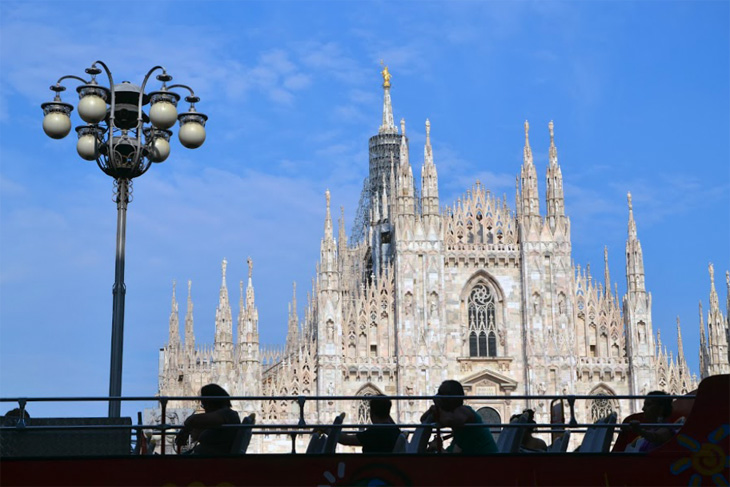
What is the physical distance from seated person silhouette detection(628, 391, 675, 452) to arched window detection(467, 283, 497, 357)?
113 feet

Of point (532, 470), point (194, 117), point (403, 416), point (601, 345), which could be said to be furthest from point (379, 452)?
point (601, 345)

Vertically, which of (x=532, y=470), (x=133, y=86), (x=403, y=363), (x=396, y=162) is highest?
(x=396, y=162)

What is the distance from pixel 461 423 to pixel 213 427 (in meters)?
2.11

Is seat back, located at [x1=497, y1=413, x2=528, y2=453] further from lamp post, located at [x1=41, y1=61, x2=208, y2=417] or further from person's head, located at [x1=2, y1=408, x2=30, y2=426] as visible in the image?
lamp post, located at [x1=41, y1=61, x2=208, y2=417]

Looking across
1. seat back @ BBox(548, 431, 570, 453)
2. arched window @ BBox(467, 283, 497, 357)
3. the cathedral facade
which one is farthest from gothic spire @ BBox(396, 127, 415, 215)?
seat back @ BBox(548, 431, 570, 453)

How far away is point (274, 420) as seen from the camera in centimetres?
4172

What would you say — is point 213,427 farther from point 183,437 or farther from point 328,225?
point 328,225

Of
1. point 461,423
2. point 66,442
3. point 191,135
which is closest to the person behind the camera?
point 66,442

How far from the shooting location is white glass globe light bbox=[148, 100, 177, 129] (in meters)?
15.2

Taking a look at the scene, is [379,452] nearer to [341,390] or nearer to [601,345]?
[341,390]

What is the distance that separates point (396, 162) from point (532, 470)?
57.8 meters

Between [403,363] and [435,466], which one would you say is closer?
[435,466]

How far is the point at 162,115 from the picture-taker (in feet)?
49.8

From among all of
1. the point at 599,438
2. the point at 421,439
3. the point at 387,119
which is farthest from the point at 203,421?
the point at 387,119
